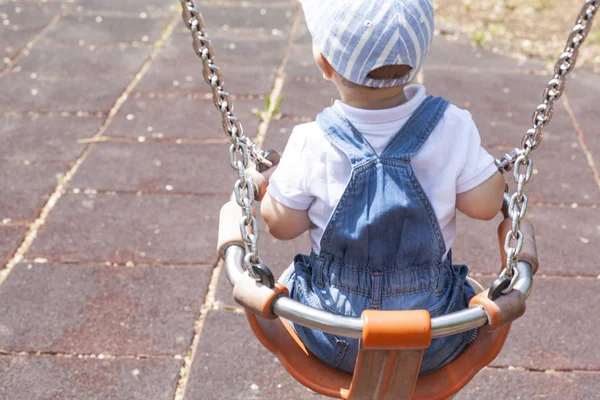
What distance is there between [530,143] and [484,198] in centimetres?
14

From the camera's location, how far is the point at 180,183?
3562 mm

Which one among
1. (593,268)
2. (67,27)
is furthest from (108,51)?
(593,268)

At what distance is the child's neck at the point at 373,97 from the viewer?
5.13 ft

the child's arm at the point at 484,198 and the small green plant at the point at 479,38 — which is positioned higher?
the child's arm at the point at 484,198

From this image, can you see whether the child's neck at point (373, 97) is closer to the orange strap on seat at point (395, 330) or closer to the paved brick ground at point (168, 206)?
the orange strap on seat at point (395, 330)

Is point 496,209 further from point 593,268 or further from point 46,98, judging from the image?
point 46,98

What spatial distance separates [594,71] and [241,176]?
3849 millimetres

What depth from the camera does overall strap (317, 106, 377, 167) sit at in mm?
1579

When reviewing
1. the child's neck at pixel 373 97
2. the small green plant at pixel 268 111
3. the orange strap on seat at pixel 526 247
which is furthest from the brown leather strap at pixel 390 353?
the small green plant at pixel 268 111

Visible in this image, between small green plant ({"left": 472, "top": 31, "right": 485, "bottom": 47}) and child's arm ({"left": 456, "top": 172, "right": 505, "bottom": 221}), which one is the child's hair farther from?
small green plant ({"left": 472, "top": 31, "right": 485, "bottom": 47})

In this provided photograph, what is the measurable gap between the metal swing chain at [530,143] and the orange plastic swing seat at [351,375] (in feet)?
0.52

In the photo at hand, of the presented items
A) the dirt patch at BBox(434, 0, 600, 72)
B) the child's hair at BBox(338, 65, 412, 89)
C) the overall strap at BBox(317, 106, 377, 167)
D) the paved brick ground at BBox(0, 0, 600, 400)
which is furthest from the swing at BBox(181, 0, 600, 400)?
the dirt patch at BBox(434, 0, 600, 72)

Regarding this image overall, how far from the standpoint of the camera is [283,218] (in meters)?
1.66

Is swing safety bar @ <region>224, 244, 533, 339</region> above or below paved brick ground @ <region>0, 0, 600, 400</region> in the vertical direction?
above
